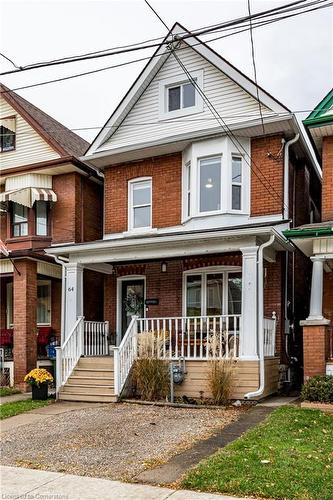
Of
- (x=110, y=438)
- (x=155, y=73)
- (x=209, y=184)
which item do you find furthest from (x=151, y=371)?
(x=155, y=73)

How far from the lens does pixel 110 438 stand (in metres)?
8.30

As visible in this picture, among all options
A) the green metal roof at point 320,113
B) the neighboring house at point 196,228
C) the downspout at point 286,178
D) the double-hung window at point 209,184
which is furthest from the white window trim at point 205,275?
the green metal roof at point 320,113

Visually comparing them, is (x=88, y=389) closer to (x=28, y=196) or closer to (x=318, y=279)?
(x=318, y=279)

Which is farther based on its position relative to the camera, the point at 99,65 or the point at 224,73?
the point at 224,73

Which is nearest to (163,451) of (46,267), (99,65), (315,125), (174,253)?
(174,253)

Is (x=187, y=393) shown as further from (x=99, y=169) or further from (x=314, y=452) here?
(x=99, y=169)

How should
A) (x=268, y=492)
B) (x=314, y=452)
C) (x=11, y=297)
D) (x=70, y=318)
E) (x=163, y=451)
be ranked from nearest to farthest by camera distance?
(x=268, y=492), (x=314, y=452), (x=163, y=451), (x=70, y=318), (x=11, y=297)

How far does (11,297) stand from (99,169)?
17.9 ft

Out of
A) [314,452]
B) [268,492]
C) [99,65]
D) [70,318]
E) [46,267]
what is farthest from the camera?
[46,267]

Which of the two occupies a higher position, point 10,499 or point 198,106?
point 198,106

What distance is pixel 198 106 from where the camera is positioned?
49.2ft

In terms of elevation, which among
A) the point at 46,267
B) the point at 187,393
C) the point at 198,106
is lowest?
the point at 187,393

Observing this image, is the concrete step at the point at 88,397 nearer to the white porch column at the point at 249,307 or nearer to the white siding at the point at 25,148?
the white porch column at the point at 249,307

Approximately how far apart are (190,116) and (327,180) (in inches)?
173
